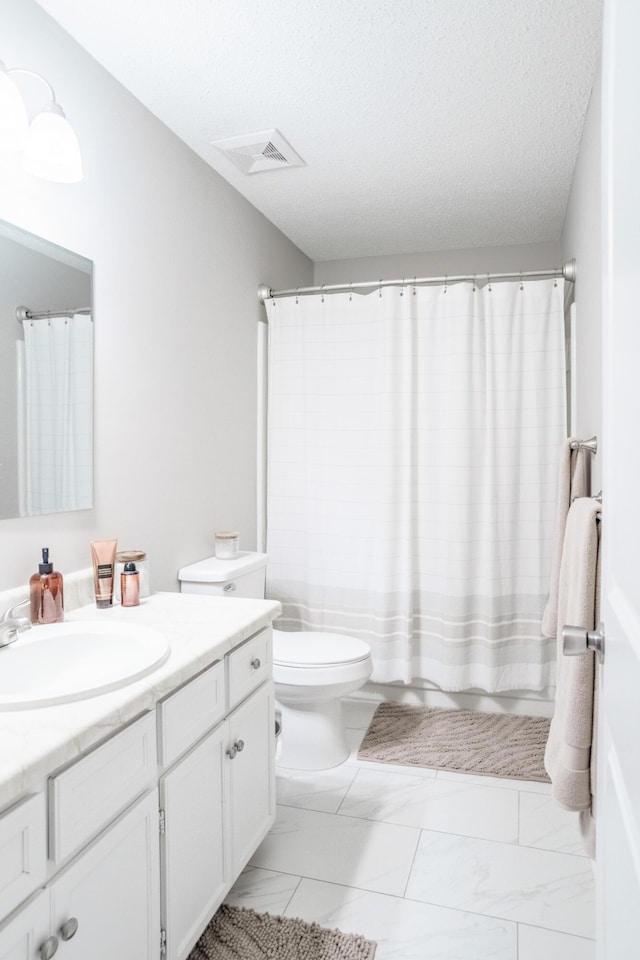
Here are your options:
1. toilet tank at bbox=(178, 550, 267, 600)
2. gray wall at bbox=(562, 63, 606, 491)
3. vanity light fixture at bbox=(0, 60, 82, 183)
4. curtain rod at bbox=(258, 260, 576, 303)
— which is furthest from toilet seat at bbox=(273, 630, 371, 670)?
vanity light fixture at bbox=(0, 60, 82, 183)

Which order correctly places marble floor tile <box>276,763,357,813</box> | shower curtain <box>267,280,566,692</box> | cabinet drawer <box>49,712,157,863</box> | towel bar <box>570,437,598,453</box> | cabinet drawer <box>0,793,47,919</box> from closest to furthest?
cabinet drawer <box>0,793,47,919</box>, cabinet drawer <box>49,712,157,863</box>, towel bar <box>570,437,598,453</box>, marble floor tile <box>276,763,357,813</box>, shower curtain <box>267,280,566,692</box>

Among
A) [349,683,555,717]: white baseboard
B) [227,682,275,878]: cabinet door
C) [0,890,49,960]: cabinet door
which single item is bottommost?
[349,683,555,717]: white baseboard

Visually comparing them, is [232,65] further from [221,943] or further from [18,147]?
[221,943]

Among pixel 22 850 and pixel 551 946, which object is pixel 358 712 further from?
pixel 22 850

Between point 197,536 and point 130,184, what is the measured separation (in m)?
1.29

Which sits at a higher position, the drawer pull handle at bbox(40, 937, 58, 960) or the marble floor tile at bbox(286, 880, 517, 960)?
the drawer pull handle at bbox(40, 937, 58, 960)

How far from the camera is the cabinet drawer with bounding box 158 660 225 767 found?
129cm

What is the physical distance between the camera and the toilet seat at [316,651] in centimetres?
234

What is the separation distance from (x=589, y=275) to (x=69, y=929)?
7.41ft

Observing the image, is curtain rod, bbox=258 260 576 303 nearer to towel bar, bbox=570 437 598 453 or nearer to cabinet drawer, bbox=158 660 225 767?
towel bar, bbox=570 437 598 453

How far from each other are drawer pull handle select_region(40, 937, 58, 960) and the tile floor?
0.86m

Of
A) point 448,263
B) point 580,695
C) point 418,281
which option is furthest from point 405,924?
point 448,263

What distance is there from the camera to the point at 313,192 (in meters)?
2.78

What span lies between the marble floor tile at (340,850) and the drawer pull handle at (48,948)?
1004 millimetres
